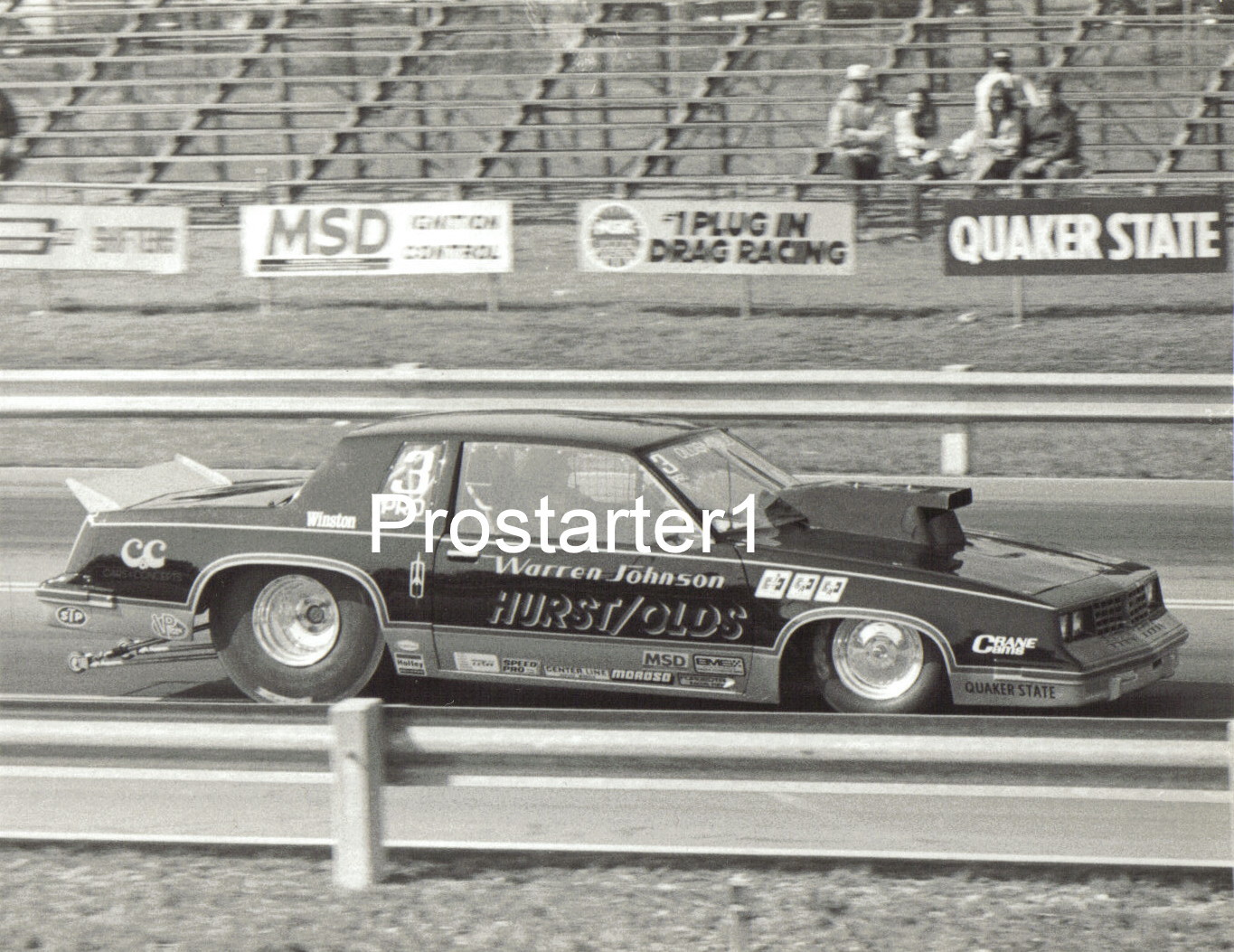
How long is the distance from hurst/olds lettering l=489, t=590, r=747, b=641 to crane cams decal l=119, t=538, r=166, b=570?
1282mm

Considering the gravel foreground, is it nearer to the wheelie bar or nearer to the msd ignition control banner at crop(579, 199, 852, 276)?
the wheelie bar

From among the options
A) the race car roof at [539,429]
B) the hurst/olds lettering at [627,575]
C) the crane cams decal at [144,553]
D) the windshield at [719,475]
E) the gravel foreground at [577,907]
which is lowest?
the gravel foreground at [577,907]

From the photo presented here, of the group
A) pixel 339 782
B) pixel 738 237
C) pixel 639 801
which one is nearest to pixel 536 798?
pixel 639 801

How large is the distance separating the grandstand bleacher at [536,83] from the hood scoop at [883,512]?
670 cm

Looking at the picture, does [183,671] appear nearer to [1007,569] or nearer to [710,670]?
[710,670]

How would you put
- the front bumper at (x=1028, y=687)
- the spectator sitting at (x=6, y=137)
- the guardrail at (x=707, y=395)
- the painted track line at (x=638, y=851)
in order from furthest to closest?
the spectator sitting at (x=6, y=137) < the guardrail at (x=707, y=395) < the front bumper at (x=1028, y=687) < the painted track line at (x=638, y=851)

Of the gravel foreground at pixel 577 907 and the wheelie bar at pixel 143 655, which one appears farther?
the wheelie bar at pixel 143 655

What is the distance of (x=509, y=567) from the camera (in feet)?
17.1

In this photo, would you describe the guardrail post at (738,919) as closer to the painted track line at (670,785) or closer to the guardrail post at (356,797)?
the painted track line at (670,785)

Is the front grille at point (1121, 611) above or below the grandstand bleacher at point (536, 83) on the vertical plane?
below

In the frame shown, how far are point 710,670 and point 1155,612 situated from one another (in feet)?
5.10

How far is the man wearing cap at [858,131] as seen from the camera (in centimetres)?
1213

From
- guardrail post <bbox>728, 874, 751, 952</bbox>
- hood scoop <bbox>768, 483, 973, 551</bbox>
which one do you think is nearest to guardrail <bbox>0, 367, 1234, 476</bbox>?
hood scoop <bbox>768, 483, 973, 551</bbox>

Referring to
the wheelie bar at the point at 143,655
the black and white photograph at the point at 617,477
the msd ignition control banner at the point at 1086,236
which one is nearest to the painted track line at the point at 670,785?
the black and white photograph at the point at 617,477
